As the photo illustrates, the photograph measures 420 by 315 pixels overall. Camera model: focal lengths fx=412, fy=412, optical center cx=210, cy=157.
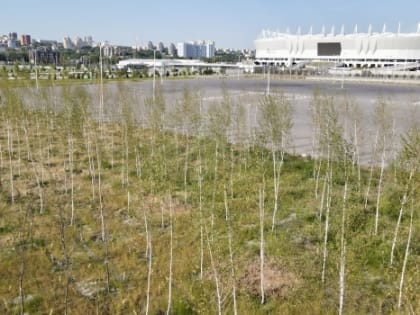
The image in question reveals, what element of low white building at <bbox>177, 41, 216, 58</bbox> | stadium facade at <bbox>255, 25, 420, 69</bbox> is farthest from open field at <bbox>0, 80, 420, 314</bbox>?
low white building at <bbox>177, 41, 216, 58</bbox>

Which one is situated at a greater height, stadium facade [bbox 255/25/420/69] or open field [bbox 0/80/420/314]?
stadium facade [bbox 255/25/420/69]

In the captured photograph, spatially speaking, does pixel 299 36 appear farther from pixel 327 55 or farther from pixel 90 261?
pixel 90 261

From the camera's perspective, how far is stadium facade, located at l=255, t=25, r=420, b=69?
86.1 metres

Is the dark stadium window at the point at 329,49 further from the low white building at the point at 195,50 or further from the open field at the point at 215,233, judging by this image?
the open field at the point at 215,233

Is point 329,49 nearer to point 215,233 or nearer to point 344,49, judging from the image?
point 344,49

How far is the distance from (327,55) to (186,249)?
9927 cm

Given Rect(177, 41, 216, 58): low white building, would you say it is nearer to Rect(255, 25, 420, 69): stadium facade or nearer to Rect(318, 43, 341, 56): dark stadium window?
Rect(255, 25, 420, 69): stadium facade

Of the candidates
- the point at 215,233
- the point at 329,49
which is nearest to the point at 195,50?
the point at 329,49

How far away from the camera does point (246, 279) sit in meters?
8.52

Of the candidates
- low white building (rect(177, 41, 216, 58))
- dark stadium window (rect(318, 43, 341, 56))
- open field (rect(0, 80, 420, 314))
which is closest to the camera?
open field (rect(0, 80, 420, 314))

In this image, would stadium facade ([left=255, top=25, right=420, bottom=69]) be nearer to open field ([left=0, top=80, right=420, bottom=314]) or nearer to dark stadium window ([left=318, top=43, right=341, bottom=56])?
dark stadium window ([left=318, top=43, right=341, bottom=56])

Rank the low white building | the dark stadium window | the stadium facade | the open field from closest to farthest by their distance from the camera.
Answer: the open field → the stadium facade → the dark stadium window → the low white building

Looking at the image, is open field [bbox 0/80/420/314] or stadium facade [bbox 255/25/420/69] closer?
open field [bbox 0/80/420/314]

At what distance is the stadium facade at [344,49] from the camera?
86.1 meters
